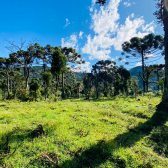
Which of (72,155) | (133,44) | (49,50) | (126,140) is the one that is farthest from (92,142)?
(133,44)

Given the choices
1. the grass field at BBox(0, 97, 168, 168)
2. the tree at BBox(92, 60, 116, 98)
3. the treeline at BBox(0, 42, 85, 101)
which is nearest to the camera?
the grass field at BBox(0, 97, 168, 168)

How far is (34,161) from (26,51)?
819 inches

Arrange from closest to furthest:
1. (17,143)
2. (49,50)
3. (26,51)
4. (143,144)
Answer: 1. (17,143)
2. (143,144)
3. (26,51)
4. (49,50)

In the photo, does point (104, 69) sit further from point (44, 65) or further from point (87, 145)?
point (87, 145)

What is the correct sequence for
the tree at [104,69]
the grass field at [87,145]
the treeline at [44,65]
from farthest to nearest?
the tree at [104,69], the treeline at [44,65], the grass field at [87,145]

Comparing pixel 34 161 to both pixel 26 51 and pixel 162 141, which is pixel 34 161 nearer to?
pixel 162 141

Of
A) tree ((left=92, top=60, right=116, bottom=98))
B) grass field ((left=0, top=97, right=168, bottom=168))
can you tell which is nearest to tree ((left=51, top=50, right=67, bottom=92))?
grass field ((left=0, top=97, right=168, bottom=168))

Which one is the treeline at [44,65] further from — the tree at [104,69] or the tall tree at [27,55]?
the tree at [104,69]

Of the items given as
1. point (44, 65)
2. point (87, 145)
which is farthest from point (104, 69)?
point (87, 145)

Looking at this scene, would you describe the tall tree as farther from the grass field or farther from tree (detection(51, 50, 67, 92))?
the grass field

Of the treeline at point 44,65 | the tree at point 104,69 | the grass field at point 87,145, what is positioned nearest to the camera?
the grass field at point 87,145

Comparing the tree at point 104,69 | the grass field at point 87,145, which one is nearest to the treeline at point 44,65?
the grass field at point 87,145

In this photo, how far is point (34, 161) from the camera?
253cm

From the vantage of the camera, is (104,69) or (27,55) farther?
(104,69)
